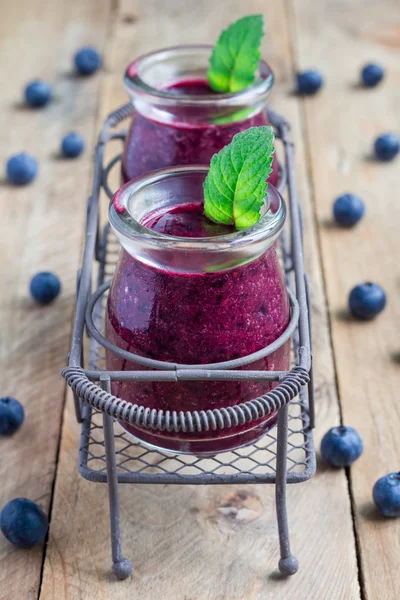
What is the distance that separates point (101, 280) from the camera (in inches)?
48.8

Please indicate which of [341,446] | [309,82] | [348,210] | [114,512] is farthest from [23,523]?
[309,82]

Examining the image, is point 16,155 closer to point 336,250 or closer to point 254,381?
point 336,250

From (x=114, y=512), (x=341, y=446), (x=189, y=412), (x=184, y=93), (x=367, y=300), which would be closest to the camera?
(x=189, y=412)

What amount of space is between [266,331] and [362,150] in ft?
2.94

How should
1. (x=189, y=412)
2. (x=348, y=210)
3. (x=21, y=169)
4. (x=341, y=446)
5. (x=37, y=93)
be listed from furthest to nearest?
(x=37, y=93)
(x=21, y=169)
(x=348, y=210)
(x=341, y=446)
(x=189, y=412)

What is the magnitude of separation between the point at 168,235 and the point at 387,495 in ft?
1.28

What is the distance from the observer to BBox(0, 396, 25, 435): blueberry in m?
1.12

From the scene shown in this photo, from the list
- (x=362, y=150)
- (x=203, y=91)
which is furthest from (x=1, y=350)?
(x=362, y=150)

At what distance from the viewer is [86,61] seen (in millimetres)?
1925

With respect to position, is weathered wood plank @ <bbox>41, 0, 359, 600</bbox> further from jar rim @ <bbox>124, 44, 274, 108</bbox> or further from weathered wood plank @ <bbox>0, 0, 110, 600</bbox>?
jar rim @ <bbox>124, 44, 274, 108</bbox>

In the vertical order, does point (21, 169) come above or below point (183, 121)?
below

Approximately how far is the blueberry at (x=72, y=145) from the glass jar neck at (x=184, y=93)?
0.50 metres

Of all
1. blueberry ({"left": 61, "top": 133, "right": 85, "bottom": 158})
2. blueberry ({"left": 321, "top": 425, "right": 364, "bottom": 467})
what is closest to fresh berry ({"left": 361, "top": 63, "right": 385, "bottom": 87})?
blueberry ({"left": 61, "top": 133, "right": 85, "bottom": 158})

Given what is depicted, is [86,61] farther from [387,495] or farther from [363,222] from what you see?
[387,495]
